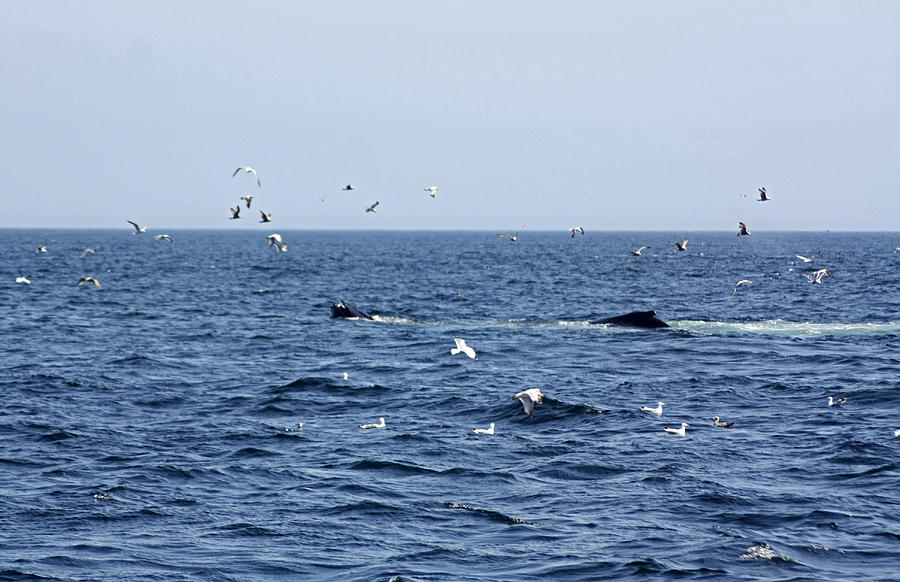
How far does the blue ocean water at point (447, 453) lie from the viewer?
15.9 metres

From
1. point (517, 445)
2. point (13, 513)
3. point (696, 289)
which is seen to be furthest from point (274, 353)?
point (696, 289)

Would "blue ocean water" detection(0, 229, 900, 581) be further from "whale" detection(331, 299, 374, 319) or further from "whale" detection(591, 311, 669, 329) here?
"whale" detection(331, 299, 374, 319)

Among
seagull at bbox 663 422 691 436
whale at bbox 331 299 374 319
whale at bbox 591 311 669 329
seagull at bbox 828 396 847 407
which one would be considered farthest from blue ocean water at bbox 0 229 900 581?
whale at bbox 331 299 374 319

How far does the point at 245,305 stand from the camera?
206ft

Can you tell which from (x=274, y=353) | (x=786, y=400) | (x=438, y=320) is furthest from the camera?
(x=438, y=320)

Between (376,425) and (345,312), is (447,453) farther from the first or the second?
(345,312)

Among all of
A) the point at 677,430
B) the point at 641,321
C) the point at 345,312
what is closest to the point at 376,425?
the point at 677,430

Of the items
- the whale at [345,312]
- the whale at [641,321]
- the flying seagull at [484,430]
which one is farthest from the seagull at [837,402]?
the whale at [345,312]

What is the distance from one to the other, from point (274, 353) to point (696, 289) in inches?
1768

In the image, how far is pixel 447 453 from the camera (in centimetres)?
2241

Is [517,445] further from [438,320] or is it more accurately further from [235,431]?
[438,320]

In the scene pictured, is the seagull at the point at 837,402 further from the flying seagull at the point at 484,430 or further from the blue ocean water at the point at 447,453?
the flying seagull at the point at 484,430

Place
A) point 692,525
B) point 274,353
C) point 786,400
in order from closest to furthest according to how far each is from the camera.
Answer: point 692,525 < point 786,400 < point 274,353

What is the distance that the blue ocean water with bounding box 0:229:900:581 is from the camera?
A: 1588 cm
